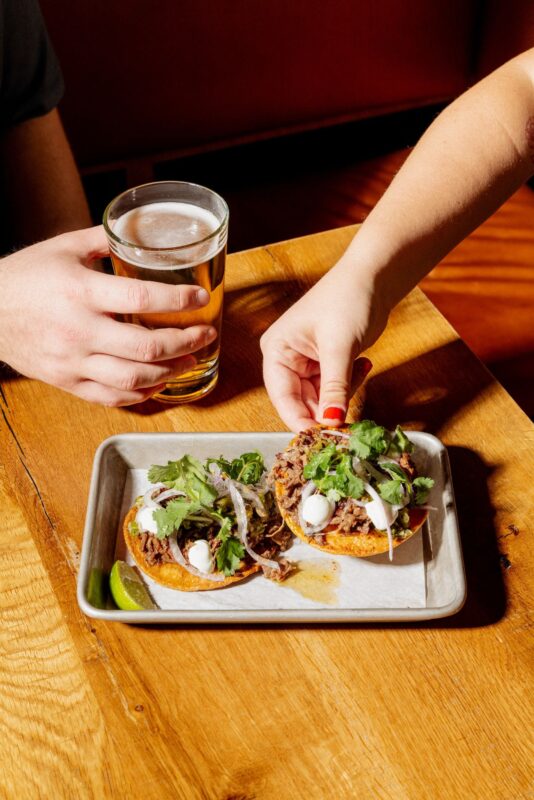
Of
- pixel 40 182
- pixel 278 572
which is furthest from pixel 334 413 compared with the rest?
pixel 40 182

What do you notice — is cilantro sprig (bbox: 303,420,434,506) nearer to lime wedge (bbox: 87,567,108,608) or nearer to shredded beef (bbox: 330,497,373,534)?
shredded beef (bbox: 330,497,373,534)

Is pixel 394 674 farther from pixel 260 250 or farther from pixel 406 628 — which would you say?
pixel 260 250

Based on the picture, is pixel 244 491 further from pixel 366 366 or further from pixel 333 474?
pixel 366 366

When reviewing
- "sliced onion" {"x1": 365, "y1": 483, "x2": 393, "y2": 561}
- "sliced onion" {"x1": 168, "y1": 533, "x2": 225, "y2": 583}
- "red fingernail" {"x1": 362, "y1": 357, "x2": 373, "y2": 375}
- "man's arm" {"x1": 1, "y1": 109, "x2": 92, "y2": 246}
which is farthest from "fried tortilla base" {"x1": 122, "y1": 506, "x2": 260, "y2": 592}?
"man's arm" {"x1": 1, "y1": 109, "x2": 92, "y2": 246}

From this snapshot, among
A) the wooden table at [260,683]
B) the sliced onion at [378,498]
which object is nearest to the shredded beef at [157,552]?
the wooden table at [260,683]

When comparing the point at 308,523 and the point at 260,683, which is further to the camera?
the point at 308,523

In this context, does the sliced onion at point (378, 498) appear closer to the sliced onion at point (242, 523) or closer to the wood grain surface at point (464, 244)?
the sliced onion at point (242, 523)

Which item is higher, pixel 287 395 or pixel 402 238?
pixel 402 238
